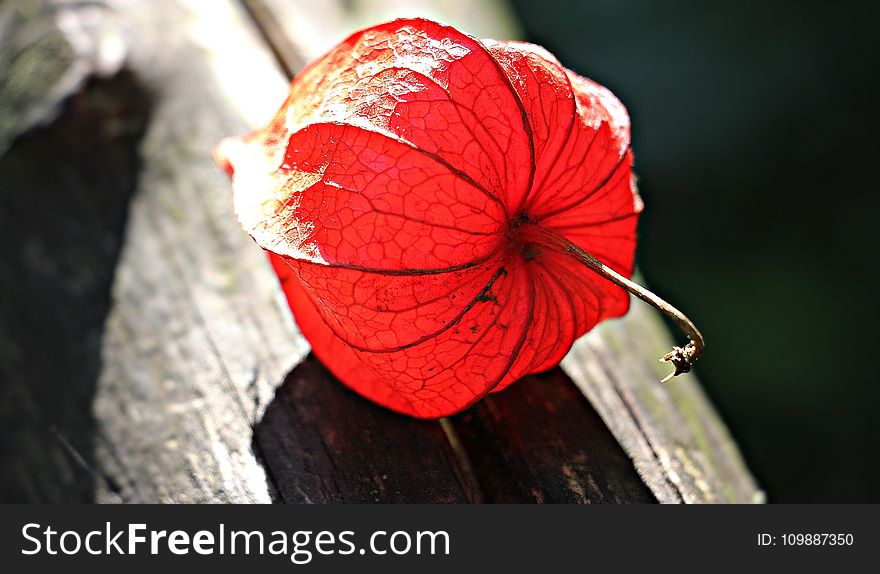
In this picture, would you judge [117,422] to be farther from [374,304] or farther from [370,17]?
[370,17]

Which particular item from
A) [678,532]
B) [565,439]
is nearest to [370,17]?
[565,439]

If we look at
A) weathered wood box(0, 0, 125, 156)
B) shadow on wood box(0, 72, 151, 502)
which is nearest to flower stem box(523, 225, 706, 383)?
shadow on wood box(0, 72, 151, 502)

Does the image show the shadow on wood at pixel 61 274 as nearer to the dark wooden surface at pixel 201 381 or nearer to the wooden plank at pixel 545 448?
the dark wooden surface at pixel 201 381

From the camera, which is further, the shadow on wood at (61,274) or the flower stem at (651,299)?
the shadow on wood at (61,274)

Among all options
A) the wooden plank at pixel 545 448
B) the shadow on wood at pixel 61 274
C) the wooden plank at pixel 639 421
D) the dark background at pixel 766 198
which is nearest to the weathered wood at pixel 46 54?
the shadow on wood at pixel 61 274

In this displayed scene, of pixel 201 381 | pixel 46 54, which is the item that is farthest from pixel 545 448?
pixel 46 54

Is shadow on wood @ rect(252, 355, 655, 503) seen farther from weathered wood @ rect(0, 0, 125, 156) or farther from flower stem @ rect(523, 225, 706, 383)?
weathered wood @ rect(0, 0, 125, 156)

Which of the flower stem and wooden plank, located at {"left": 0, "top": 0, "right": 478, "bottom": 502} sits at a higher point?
the flower stem
